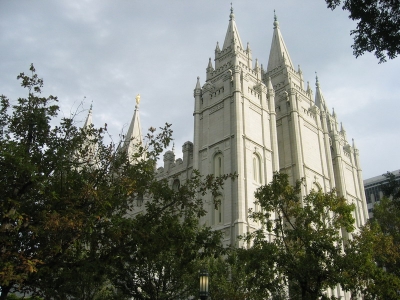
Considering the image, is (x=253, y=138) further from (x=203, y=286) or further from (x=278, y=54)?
(x=203, y=286)

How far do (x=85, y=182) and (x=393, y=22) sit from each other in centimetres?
898

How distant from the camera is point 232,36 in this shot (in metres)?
42.4

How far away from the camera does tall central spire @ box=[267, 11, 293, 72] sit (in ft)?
155

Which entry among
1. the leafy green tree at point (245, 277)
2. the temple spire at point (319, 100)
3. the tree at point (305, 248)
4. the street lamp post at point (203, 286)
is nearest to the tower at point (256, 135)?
the temple spire at point (319, 100)

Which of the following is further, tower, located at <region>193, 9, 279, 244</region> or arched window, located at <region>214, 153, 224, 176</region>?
arched window, located at <region>214, 153, 224, 176</region>

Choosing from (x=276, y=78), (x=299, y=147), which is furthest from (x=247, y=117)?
(x=276, y=78)

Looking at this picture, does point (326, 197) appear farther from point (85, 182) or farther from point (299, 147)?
point (299, 147)

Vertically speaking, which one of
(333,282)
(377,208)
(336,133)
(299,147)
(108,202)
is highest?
(336,133)

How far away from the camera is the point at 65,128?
1277 centimetres

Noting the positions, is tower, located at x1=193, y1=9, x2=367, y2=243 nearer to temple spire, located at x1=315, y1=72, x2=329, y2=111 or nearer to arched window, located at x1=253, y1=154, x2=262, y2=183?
arched window, located at x1=253, y1=154, x2=262, y2=183

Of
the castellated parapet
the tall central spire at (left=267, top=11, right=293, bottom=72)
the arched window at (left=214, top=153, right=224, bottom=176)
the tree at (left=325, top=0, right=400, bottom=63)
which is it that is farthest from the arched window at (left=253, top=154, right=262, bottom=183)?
the tree at (left=325, top=0, right=400, bottom=63)

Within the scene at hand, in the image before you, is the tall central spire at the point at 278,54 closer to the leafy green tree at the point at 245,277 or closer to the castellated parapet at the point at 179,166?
the castellated parapet at the point at 179,166

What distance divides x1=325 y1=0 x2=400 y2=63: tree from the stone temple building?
1872 centimetres

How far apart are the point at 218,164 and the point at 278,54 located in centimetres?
1990
